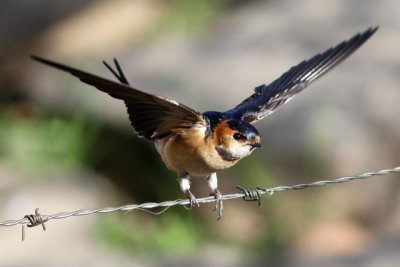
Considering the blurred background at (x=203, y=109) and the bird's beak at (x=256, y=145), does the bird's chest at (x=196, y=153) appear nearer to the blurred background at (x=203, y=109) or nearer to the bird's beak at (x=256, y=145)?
the bird's beak at (x=256, y=145)

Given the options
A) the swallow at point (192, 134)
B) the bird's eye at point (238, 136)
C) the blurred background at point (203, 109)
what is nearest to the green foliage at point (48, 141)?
the blurred background at point (203, 109)

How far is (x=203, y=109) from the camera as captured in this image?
8375 millimetres

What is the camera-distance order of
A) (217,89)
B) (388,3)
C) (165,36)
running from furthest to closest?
(165,36) < (388,3) < (217,89)

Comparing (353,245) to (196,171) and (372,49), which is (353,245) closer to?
(372,49)

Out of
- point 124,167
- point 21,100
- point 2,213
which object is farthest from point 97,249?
point 21,100

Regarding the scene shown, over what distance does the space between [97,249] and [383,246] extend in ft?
6.58

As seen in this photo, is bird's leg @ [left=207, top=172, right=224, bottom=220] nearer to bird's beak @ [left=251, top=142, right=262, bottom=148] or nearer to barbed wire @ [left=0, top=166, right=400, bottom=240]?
barbed wire @ [left=0, top=166, right=400, bottom=240]

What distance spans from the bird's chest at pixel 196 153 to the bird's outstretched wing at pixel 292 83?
33 cm

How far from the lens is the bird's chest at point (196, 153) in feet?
15.1

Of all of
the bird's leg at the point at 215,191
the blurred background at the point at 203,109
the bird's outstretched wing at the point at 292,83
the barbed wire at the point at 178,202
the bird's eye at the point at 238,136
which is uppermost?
the blurred background at the point at 203,109

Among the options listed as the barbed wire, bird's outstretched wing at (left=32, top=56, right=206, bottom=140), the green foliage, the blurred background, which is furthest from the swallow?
the green foliage

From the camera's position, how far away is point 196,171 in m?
4.68

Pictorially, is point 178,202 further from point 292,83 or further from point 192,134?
point 292,83

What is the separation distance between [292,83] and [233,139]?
78cm
